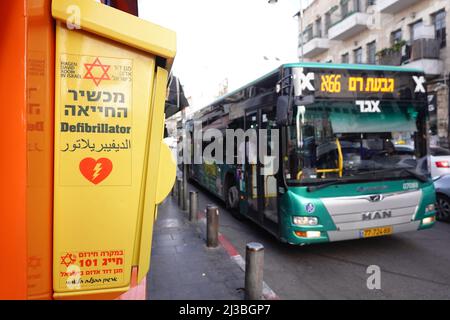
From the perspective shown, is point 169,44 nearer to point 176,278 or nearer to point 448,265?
point 176,278

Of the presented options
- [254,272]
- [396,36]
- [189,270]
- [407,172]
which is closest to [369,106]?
[407,172]

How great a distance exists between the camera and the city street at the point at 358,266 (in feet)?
13.6

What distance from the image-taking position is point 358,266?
16.3ft

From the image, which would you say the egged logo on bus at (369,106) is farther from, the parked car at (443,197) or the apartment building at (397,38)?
the apartment building at (397,38)

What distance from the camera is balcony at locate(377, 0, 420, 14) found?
18.3 m

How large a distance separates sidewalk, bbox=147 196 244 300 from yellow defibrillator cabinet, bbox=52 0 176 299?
212 centimetres

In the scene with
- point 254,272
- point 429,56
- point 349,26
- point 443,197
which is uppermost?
point 349,26

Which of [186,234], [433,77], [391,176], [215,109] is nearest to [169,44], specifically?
[391,176]

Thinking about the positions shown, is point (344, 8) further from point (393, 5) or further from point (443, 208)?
point (443, 208)

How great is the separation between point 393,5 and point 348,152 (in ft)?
59.1

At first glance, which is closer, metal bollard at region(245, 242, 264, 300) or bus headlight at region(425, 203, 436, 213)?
metal bollard at region(245, 242, 264, 300)

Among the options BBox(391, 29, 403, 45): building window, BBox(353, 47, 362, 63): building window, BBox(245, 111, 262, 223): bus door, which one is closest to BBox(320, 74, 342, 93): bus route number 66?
BBox(245, 111, 262, 223): bus door

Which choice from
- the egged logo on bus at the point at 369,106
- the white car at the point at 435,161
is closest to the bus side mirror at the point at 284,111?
the egged logo on bus at the point at 369,106

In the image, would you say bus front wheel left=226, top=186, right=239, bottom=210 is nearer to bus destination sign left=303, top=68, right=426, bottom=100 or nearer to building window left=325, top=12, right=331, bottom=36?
bus destination sign left=303, top=68, right=426, bottom=100
